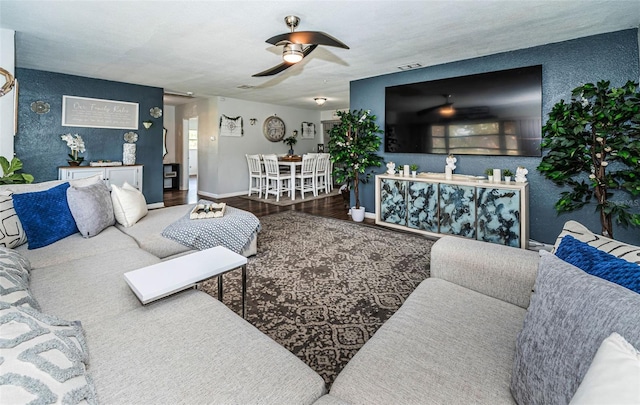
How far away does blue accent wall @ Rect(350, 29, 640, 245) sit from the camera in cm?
304

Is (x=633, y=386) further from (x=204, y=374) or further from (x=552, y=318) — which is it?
(x=204, y=374)

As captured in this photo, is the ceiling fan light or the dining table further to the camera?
the dining table

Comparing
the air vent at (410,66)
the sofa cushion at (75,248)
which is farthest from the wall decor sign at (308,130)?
the sofa cushion at (75,248)

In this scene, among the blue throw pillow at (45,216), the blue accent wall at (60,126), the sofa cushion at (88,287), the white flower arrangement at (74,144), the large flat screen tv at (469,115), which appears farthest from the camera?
the white flower arrangement at (74,144)

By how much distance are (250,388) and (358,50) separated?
3.68 m

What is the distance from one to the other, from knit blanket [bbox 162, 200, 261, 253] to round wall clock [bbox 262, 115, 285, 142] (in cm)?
509

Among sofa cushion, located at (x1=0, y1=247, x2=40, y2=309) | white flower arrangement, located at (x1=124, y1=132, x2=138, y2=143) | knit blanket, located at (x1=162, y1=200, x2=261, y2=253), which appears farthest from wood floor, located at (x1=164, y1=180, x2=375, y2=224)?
sofa cushion, located at (x1=0, y1=247, x2=40, y2=309)

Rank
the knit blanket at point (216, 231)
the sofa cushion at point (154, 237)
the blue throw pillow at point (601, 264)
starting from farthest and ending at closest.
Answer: the knit blanket at point (216, 231)
the sofa cushion at point (154, 237)
the blue throw pillow at point (601, 264)

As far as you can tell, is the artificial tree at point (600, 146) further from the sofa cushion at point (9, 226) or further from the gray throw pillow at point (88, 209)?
the sofa cushion at point (9, 226)

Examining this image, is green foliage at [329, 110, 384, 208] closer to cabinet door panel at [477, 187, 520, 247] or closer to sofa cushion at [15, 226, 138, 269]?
cabinet door panel at [477, 187, 520, 247]

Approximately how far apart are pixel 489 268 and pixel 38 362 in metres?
1.73

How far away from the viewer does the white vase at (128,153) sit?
18.0 ft

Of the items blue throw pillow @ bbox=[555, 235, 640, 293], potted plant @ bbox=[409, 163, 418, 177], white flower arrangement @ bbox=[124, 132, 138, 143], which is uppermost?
white flower arrangement @ bbox=[124, 132, 138, 143]

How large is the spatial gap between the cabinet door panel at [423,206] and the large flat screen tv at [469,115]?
2.15 ft
